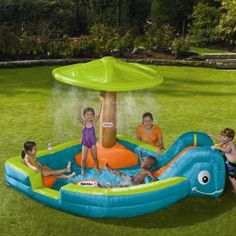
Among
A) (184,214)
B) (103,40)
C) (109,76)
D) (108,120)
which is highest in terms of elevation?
(109,76)

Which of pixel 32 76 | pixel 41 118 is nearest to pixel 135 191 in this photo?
pixel 41 118

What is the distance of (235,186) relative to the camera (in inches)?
328

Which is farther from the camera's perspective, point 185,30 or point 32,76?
point 185,30

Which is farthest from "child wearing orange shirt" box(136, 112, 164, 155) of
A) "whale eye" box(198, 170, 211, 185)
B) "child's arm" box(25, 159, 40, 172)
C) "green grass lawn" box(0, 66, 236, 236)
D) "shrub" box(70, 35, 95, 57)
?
"shrub" box(70, 35, 95, 57)

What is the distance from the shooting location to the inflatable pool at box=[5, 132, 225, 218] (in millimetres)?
7305

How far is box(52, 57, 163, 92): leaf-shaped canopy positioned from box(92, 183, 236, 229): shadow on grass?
1995mm

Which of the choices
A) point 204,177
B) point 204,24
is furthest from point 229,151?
point 204,24

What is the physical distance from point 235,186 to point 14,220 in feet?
11.8

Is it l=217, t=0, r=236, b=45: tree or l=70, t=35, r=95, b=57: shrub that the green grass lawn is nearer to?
l=70, t=35, r=95, b=57: shrub

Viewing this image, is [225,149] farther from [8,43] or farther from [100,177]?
[8,43]

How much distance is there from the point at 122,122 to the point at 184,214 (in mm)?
5473

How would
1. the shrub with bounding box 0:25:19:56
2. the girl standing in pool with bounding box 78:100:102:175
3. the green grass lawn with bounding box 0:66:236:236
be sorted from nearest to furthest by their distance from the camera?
1. the green grass lawn with bounding box 0:66:236:236
2. the girl standing in pool with bounding box 78:100:102:175
3. the shrub with bounding box 0:25:19:56

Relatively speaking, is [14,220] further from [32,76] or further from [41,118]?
[32,76]

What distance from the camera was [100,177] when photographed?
8781mm
